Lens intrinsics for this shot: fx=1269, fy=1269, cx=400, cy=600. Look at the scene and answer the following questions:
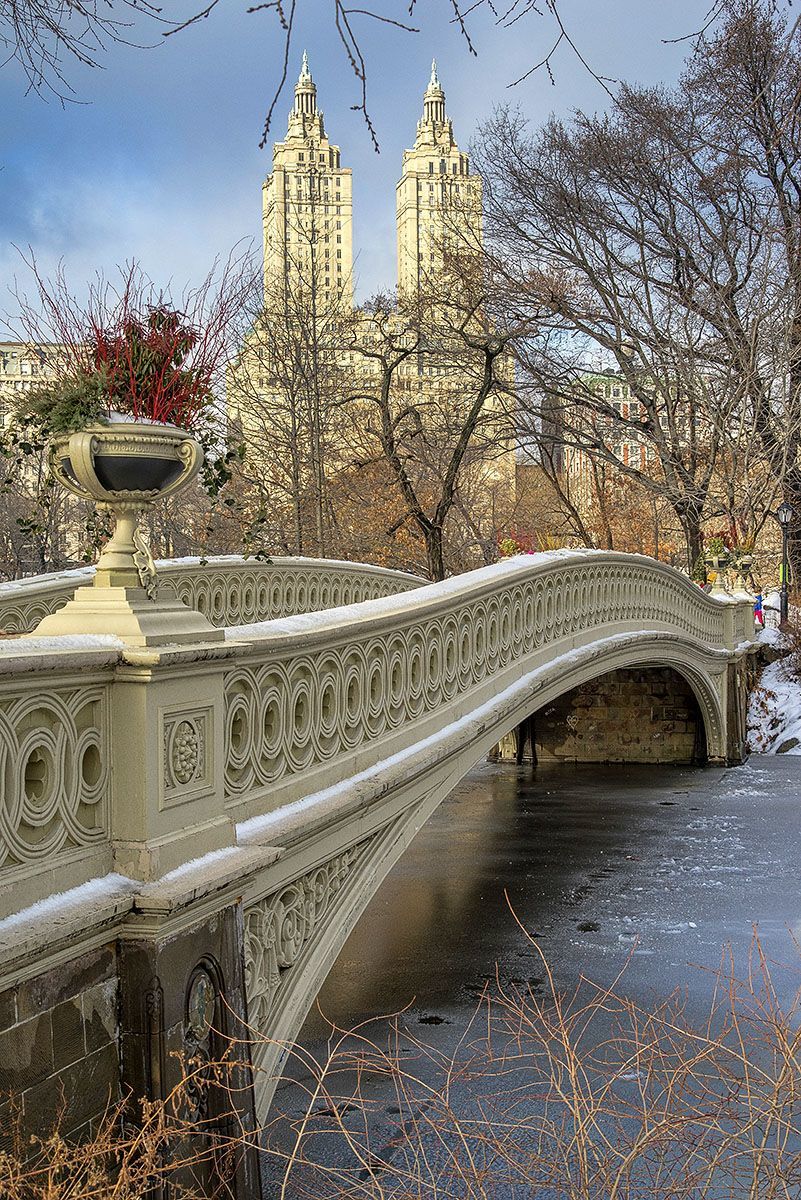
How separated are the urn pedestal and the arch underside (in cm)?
118

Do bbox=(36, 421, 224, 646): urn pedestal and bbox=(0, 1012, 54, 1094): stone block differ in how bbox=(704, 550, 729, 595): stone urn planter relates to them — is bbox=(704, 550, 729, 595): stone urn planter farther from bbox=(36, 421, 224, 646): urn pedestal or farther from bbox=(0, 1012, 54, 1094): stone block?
bbox=(0, 1012, 54, 1094): stone block

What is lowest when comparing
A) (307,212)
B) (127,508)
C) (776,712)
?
(776,712)

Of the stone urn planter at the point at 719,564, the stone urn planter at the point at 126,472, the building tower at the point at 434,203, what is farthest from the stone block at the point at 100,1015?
the building tower at the point at 434,203

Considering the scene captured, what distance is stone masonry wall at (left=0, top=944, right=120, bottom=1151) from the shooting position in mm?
3293

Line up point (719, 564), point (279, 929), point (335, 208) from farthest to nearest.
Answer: point (335, 208), point (719, 564), point (279, 929)

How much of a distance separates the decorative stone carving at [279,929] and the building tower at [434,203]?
20.8 meters

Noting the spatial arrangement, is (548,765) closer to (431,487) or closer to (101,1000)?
(431,487)

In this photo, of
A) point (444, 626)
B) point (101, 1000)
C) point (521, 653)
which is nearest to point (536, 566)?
point (521, 653)

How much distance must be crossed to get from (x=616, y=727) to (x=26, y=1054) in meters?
19.0

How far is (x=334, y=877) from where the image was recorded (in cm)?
566

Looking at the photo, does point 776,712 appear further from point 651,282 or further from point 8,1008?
point 8,1008

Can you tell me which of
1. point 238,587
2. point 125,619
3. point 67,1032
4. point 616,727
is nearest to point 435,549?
point 616,727

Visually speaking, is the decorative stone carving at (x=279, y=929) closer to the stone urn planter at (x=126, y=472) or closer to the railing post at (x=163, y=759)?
the railing post at (x=163, y=759)

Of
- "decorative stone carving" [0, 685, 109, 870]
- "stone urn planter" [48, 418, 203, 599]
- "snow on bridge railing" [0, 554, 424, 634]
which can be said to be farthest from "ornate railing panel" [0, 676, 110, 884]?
"snow on bridge railing" [0, 554, 424, 634]
